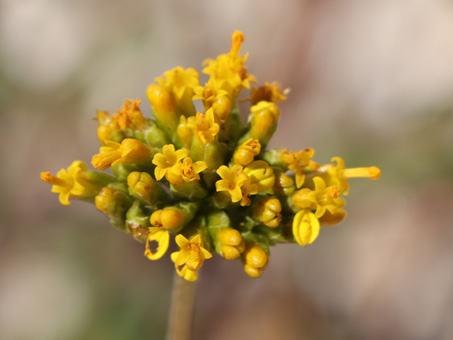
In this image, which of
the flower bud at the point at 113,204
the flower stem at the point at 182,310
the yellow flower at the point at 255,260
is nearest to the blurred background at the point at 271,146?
the flower stem at the point at 182,310

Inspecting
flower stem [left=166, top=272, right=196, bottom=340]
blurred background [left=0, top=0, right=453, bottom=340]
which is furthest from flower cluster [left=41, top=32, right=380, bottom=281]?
blurred background [left=0, top=0, right=453, bottom=340]

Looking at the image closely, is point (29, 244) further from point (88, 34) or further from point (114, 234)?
point (88, 34)

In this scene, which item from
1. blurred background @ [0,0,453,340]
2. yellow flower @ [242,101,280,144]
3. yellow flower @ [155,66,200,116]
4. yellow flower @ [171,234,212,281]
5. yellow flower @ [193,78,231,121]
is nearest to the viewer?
yellow flower @ [171,234,212,281]

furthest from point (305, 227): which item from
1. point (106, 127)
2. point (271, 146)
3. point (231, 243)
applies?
point (271, 146)

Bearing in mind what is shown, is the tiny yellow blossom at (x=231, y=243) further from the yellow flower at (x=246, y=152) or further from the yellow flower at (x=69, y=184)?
the yellow flower at (x=69, y=184)

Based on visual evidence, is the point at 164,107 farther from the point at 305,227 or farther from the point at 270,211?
the point at 305,227

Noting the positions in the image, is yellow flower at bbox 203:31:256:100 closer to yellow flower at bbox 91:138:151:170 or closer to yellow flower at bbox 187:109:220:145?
yellow flower at bbox 187:109:220:145

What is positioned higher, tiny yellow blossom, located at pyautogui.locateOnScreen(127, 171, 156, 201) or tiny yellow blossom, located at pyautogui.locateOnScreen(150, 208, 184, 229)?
tiny yellow blossom, located at pyautogui.locateOnScreen(127, 171, 156, 201)

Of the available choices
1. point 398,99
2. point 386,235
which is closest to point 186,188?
point 386,235

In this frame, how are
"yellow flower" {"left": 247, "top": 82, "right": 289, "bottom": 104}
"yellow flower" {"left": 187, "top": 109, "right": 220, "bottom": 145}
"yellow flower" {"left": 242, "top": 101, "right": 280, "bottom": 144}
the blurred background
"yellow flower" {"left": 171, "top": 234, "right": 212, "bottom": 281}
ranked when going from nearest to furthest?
"yellow flower" {"left": 171, "top": 234, "right": 212, "bottom": 281} < "yellow flower" {"left": 187, "top": 109, "right": 220, "bottom": 145} < "yellow flower" {"left": 242, "top": 101, "right": 280, "bottom": 144} < "yellow flower" {"left": 247, "top": 82, "right": 289, "bottom": 104} < the blurred background
